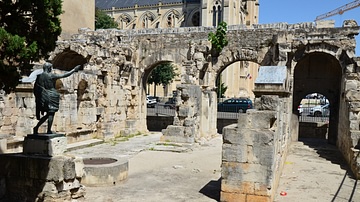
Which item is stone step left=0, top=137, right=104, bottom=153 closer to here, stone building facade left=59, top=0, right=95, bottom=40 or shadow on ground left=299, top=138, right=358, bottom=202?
shadow on ground left=299, top=138, right=358, bottom=202

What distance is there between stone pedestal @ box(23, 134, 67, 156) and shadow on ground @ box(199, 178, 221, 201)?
3177 millimetres

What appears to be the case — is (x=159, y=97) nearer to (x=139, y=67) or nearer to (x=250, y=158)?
(x=139, y=67)

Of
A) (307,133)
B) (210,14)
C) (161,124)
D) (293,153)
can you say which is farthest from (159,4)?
(293,153)

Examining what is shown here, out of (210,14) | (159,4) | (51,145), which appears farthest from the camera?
(159,4)

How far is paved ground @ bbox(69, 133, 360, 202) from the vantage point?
22.9 ft

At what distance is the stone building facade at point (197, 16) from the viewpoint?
3819cm

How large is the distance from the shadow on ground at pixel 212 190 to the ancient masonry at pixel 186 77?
2577 mm

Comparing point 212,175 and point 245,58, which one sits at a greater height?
point 245,58

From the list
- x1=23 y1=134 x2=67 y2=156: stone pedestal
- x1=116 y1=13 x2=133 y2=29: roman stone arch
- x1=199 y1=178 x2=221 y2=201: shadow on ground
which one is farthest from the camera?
x1=116 y1=13 x2=133 y2=29: roman stone arch

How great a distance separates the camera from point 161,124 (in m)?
19.1

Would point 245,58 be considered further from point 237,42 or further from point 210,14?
point 210,14

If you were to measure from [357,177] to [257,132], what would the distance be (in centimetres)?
410

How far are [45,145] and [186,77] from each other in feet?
30.3

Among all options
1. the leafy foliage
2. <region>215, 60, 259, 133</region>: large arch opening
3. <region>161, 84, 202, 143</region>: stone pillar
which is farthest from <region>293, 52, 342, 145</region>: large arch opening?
<region>215, 60, 259, 133</region>: large arch opening
